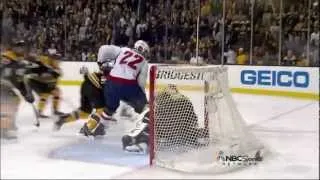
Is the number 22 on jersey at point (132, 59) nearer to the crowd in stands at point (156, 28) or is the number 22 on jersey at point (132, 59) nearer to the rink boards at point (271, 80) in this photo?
the rink boards at point (271, 80)

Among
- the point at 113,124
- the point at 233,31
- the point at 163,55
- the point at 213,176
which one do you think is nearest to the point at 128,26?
the point at 163,55

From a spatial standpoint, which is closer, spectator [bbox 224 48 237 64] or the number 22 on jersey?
the number 22 on jersey

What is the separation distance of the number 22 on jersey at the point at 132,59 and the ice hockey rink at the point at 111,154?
47cm

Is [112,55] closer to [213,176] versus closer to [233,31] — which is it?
[213,176]

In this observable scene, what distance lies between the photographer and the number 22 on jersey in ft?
11.4

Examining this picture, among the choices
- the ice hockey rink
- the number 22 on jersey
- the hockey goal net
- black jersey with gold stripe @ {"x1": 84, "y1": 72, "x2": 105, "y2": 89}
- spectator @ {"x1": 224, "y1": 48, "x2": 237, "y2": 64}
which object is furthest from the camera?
spectator @ {"x1": 224, "y1": 48, "x2": 237, "y2": 64}

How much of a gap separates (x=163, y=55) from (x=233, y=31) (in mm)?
898

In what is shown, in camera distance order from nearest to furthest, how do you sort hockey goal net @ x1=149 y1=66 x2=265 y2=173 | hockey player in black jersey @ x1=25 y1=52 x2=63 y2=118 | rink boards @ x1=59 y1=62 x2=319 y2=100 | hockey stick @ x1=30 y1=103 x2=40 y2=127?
hockey goal net @ x1=149 y1=66 x2=265 y2=173 → hockey stick @ x1=30 y1=103 x2=40 y2=127 → hockey player in black jersey @ x1=25 y1=52 x2=63 y2=118 → rink boards @ x1=59 y1=62 x2=319 y2=100

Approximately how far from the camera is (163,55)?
678 cm

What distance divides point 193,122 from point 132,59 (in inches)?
25.5

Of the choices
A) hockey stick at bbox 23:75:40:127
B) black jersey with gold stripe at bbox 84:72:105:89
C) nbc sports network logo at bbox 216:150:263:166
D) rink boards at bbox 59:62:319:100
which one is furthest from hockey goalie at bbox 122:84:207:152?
rink boards at bbox 59:62:319:100

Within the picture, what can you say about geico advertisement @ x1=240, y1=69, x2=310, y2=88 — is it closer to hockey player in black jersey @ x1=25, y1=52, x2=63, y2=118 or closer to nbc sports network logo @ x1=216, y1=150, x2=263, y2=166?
hockey player in black jersey @ x1=25, y1=52, x2=63, y2=118

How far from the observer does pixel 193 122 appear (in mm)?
3053

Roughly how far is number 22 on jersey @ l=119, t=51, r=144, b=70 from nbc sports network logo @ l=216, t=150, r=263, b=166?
2.65 ft
